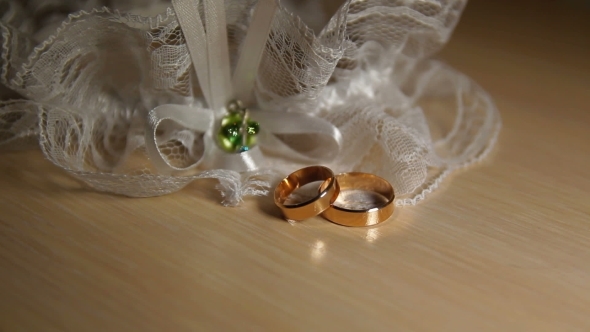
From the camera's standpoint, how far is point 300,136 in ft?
1.99

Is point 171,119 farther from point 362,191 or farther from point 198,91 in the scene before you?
point 362,191

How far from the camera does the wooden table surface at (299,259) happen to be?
412 mm

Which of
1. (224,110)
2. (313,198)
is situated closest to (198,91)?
(224,110)

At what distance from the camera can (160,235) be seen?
1.57 ft

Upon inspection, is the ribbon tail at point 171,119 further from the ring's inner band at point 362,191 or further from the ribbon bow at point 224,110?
the ring's inner band at point 362,191

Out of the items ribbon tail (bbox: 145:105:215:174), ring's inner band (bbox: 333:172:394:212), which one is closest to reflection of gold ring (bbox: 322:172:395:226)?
ring's inner band (bbox: 333:172:394:212)

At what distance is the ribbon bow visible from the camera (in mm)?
518

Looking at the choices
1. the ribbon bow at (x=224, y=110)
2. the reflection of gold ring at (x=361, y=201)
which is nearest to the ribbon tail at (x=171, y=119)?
the ribbon bow at (x=224, y=110)

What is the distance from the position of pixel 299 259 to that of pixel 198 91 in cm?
23

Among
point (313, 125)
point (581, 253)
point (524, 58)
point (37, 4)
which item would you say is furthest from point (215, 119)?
point (524, 58)

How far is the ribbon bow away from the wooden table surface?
0.17 ft

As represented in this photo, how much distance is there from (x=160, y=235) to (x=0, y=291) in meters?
0.12

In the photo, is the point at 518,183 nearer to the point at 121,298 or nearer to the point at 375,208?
the point at 375,208

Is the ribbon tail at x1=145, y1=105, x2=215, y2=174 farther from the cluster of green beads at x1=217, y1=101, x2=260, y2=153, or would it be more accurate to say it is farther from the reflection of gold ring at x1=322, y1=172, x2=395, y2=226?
the reflection of gold ring at x1=322, y1=172, x2=395, y2=226
